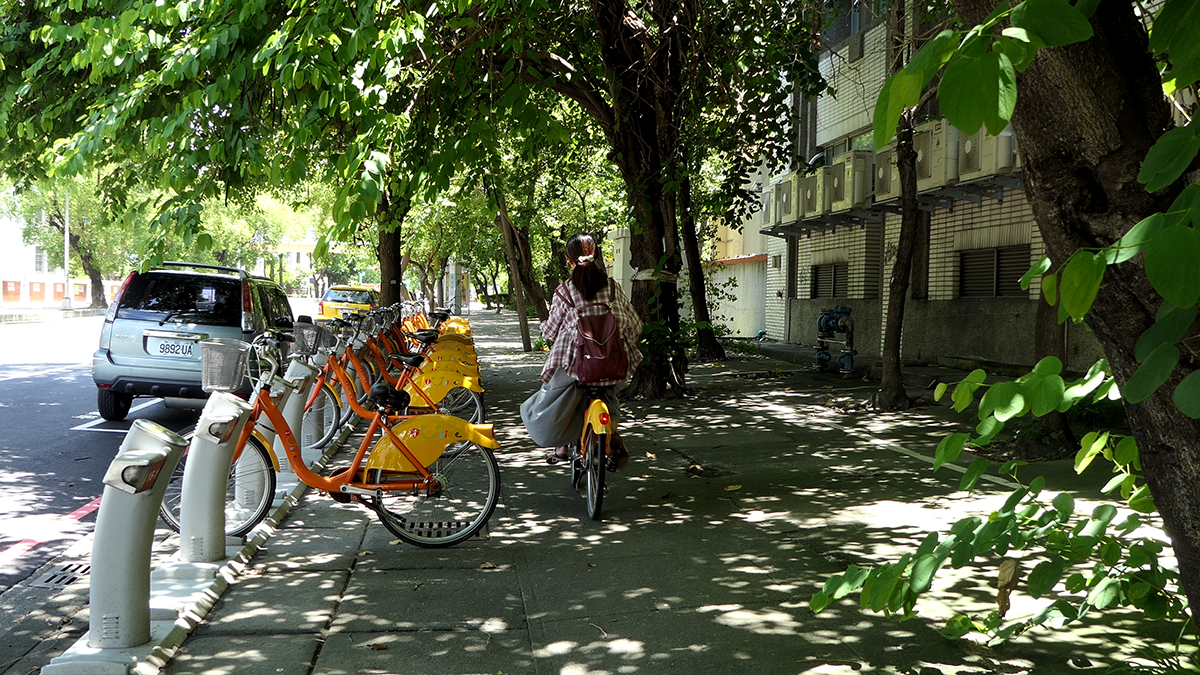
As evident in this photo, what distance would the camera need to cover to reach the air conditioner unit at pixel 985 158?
13.9 meters

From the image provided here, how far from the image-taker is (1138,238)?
5.34 ft

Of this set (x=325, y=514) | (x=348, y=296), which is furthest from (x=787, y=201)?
(x=325, y=514)

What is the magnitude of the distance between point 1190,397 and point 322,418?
8.52 m

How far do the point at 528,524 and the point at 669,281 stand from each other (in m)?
6.72

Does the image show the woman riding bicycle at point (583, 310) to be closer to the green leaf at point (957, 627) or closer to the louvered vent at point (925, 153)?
the green leaf at point (957, 627)

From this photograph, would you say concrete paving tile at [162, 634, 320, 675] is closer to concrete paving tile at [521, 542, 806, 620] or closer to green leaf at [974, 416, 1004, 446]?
concrete paving tile at [521, 542, 806, 620]

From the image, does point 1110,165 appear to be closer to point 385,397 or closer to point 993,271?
point 385,397

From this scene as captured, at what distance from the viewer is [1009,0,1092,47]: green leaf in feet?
5.05

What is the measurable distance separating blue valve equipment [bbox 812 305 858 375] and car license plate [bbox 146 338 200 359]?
32.5 feet

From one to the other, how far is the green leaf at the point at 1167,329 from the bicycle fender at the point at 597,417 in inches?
179

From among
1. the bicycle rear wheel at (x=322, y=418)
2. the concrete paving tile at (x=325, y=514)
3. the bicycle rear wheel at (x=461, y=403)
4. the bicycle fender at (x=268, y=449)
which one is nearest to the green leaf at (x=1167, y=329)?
the bicycle fender at (x=268, y=449)

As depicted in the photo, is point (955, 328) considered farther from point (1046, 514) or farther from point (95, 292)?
point (95, 292)

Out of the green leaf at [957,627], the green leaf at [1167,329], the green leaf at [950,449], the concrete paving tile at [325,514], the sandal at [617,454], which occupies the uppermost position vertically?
the green leaf at [1167,329]

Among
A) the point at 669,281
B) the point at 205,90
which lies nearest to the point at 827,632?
the point at 205,90
